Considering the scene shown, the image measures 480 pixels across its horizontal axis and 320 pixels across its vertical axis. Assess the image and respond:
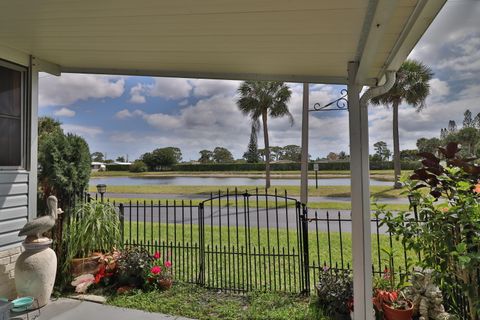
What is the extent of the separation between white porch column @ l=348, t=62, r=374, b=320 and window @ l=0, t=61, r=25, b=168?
3.34 meters

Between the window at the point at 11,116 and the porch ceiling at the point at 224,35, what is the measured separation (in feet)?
0.86

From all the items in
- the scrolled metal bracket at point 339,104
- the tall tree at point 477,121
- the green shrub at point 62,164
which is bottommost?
the green shrub at point 62,164

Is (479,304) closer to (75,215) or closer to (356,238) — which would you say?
(356,238)

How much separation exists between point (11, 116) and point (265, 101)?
49.2 feet

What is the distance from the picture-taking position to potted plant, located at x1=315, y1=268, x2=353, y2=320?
107 inches

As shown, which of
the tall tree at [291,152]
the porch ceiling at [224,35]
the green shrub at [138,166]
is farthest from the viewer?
the green shrub at [138,166]

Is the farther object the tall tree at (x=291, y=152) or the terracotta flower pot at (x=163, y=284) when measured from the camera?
the tall tree at (x=291, y=152)

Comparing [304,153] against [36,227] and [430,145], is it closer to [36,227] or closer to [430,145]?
[430,145]

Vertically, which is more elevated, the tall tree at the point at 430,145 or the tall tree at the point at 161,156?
the tall tree at the point at 161,156

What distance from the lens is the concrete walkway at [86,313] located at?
2859 millimetres

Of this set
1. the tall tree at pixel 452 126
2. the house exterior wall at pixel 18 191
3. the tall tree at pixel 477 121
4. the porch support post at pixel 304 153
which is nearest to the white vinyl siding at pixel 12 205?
the house exterior wall at pixel 18 191

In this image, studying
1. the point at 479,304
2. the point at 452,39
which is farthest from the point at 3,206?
the point at 452,39

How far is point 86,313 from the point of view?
296 centimetres

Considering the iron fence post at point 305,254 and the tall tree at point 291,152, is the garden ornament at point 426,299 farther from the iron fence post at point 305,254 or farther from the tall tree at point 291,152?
the tall tree at point 291,152
